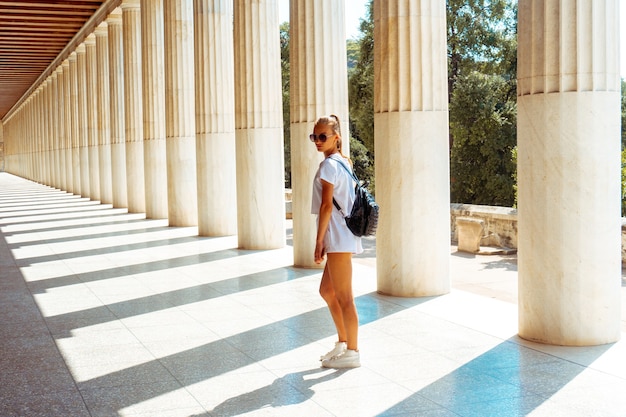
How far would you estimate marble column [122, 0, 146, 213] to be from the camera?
29.6m

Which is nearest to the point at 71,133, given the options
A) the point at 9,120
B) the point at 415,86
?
the point at 415,86

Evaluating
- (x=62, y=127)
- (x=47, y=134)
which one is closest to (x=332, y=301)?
(x=62, y=127)

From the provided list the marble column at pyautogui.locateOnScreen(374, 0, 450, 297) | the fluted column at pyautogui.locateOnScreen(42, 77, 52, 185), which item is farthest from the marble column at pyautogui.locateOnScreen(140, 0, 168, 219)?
the fluted column at pyautogui.locateOnScreen(42, 77, 52, 185)

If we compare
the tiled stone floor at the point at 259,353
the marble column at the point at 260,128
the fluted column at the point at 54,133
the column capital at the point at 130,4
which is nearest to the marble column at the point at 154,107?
the column capital at the point at 130,4

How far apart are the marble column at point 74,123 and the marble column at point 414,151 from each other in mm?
36565

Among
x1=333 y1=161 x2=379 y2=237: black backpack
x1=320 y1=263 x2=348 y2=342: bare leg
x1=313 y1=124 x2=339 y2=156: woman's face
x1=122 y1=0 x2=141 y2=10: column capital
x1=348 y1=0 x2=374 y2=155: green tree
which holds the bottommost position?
x1=320 y1=263 x2=348 y2=342: bare leg

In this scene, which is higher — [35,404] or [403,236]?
[403,236]

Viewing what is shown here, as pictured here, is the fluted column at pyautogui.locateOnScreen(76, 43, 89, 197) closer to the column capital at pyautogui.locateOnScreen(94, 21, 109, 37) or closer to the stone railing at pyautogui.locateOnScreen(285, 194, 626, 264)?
the column capital at pyautogui.locateOnScreen(94, 21, 109, 37)

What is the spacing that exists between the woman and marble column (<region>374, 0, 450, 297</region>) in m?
3.86

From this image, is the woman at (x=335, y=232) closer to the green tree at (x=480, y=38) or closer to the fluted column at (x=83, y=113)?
the green tree at (x=480, y=38)

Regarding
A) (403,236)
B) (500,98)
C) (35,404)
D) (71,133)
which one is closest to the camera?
(35,404)

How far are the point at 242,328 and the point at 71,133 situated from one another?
42.6 meters

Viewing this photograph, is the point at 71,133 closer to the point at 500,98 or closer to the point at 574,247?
the point at 500,98

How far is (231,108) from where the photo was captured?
20828mm
